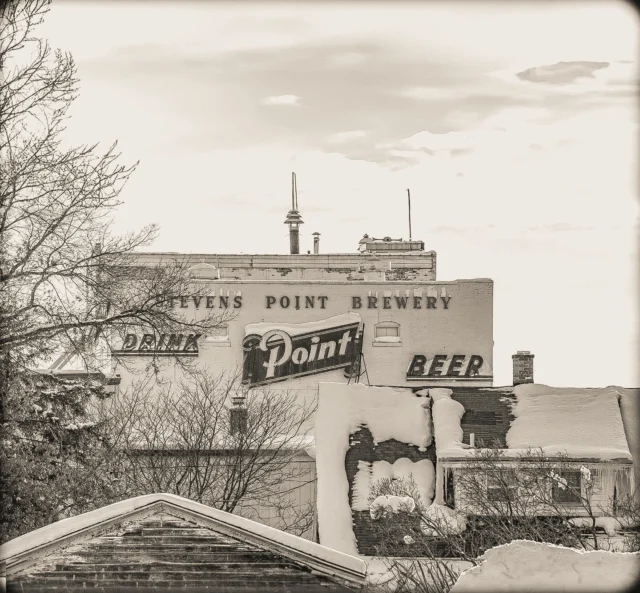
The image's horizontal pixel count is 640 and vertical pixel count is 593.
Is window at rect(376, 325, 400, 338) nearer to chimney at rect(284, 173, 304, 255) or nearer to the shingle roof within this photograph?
chimney at rect(284, 173, 304, 255)

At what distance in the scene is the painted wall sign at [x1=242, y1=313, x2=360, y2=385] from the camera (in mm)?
35906

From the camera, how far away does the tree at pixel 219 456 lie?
26203 millimetres

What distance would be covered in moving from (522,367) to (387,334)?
7.54m

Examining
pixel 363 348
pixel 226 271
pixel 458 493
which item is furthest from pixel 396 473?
pixel 226 271

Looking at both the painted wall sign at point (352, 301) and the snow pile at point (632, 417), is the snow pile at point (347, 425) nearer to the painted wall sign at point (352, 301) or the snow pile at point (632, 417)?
the snow pile at point (632, 417)

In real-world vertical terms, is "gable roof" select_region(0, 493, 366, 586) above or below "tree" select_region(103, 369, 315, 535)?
below

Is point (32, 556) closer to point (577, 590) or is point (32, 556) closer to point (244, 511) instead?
point (577, 590)

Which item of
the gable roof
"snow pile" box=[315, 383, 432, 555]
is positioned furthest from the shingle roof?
the gable roof

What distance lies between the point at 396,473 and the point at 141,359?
54.2 feet

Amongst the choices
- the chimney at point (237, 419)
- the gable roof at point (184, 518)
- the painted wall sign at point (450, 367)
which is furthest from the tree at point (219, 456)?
the gable roof at point (184, 518)

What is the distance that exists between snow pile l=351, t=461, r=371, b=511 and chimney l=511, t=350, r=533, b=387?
10.1m

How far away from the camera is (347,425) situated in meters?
21.1

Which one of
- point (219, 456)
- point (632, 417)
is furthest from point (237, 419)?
point (632, 417)

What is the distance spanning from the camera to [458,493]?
19.3 m
